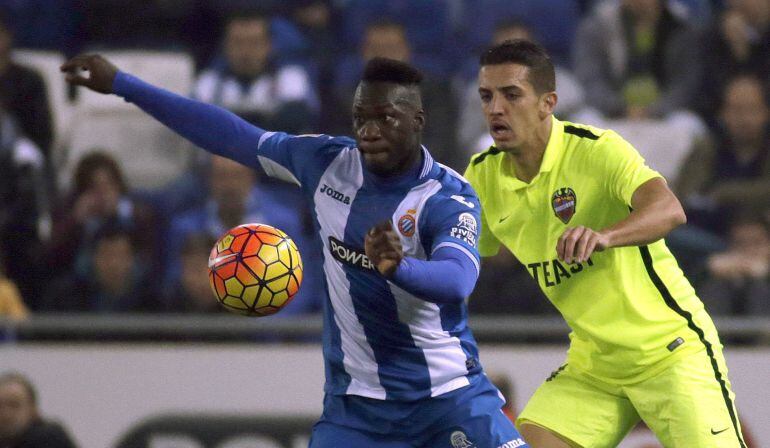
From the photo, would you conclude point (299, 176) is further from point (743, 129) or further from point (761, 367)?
point (743, 129)

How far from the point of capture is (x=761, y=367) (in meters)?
7.45

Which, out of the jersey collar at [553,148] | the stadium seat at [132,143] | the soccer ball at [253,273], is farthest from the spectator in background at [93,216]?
the jersey collar at [553,148]

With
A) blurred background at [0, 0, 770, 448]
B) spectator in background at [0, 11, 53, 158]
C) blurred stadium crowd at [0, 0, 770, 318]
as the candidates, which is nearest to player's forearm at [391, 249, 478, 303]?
blurred background at [0, 0, 770, 448]

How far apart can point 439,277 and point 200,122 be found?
4.55ft

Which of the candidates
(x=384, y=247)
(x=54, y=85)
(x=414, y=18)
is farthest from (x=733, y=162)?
(x=384, y=247)

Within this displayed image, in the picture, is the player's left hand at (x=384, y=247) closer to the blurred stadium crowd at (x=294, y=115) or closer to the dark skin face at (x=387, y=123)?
the dark skin face at (x=387, y=123)

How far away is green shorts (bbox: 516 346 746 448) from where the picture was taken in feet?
16.9

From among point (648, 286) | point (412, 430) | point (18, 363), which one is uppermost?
point (648, 286)

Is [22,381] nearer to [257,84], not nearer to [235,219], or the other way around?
[235,219]

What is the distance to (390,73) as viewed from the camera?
4691 millimetres

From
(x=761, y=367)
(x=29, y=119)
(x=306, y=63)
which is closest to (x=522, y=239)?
(x=761, y=367)

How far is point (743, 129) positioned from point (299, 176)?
4.77 meters

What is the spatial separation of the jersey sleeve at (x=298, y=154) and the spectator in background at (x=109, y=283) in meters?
3.48

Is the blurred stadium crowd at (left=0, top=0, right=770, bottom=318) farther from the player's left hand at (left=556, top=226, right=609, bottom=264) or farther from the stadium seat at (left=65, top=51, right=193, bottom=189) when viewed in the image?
the player's left hand at (left=556, top=226, right=609, bottom=264)
